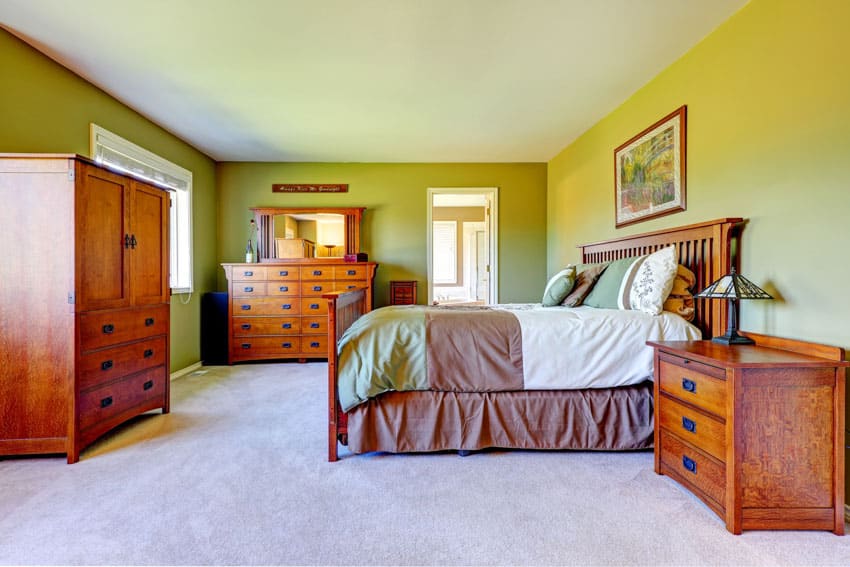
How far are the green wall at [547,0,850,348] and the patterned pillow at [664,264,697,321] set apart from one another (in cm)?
24

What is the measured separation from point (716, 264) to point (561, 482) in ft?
4.75

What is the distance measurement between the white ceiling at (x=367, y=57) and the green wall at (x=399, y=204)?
102cm

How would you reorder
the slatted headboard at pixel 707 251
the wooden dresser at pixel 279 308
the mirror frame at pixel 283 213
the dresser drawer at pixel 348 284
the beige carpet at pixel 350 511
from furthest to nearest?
the mirror frame at pixel 283 213, the dresser drawer at pixel 348 284, the wooden dresser at pixel 279 308, the slatted headboard at pixel 707 251, the beige carpet at pixel 350 511

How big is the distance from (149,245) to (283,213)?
2067 mm

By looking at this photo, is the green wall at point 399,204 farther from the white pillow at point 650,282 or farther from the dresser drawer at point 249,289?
the white pillow at point 650,282

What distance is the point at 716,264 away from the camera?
2.02 meters

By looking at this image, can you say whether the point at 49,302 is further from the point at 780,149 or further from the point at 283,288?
the point at 780,149

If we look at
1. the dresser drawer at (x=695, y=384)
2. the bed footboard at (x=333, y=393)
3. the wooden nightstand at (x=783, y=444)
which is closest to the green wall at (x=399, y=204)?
the bed footboard at (x=333, y=393)

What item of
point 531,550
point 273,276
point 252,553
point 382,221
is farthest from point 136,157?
point 531,550

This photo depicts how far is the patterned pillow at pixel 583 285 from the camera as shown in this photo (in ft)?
8.67

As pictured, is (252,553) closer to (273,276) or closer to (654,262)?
(654,262)

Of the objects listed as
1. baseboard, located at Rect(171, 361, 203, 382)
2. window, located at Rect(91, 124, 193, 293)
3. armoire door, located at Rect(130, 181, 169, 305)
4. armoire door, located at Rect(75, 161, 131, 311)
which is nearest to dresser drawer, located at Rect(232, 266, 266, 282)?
window, located at Rect(91, 124, 193, 293)

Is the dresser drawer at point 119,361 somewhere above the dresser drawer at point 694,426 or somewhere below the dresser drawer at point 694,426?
above

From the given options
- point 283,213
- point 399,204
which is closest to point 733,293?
point 399,204
